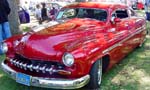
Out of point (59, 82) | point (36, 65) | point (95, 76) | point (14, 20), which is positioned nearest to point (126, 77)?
point (95, 76)

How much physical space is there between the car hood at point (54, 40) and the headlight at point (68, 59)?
99mm

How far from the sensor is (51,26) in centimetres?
619

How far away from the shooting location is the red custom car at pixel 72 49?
15.6ft

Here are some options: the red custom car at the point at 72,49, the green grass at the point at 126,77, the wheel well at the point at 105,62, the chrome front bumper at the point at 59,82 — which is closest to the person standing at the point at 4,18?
the green grass at the point at 126,77

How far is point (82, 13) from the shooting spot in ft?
22.3

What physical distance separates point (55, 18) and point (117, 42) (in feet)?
5.81

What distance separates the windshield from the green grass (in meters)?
1.23

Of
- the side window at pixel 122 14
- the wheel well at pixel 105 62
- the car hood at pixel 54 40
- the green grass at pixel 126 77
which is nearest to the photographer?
the car hood at pixel 54 40

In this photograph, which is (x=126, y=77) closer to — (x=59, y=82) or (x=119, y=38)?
(x=119, y=38)

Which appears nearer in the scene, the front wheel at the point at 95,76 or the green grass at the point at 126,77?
the front wheel at the point at 95,76

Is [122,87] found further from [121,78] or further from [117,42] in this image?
[117,42]

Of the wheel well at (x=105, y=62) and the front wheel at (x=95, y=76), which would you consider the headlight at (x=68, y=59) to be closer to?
the front wheel at (x=95, y=76)

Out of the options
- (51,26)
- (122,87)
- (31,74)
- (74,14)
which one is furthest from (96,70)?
(74,14)

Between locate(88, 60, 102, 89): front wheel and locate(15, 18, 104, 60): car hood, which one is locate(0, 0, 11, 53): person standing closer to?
locate(15, 18, 104, 60): car hood
